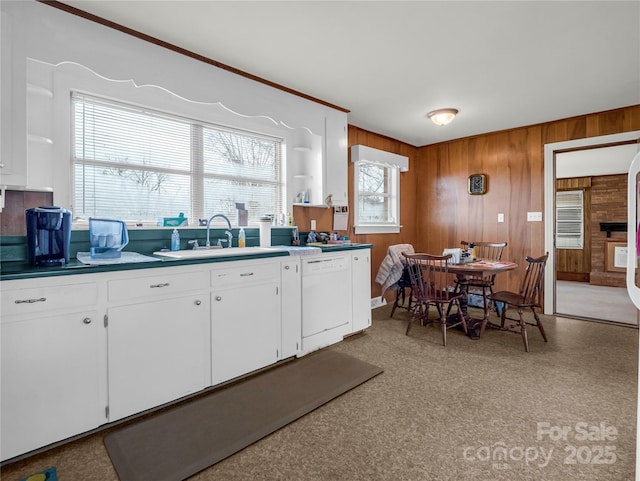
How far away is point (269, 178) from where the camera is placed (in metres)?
3.54

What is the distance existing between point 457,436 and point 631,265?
1306 mm

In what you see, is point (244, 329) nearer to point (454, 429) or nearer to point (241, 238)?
point (241, 238)

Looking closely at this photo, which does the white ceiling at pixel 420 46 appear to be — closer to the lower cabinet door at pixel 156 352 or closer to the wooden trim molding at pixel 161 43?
the wooden trim molding at pixel 161 43

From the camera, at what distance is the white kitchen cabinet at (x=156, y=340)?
194 centimetres

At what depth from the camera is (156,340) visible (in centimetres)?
208

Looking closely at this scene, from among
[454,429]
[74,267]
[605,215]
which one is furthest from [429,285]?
[605,215]

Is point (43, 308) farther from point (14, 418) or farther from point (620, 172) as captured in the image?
point (620, 172)

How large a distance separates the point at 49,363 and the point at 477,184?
5.30m

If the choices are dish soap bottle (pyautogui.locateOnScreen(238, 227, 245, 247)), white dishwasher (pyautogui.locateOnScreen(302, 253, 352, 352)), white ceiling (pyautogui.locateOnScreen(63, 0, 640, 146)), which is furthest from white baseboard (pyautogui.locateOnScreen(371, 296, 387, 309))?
white ceiling (pyautogui.locateOnScreen(63, 0, 640, 146))

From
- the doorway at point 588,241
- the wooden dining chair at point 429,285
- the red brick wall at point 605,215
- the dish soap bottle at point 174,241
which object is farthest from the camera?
the red brick wall at point 605,215

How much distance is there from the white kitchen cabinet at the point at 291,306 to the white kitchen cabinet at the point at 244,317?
0.20 ft

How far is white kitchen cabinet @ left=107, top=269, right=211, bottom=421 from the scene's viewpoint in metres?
1.94

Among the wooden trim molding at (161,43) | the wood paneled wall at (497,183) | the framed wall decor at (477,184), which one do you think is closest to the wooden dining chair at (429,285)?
the wood paneled wall at (497,183)

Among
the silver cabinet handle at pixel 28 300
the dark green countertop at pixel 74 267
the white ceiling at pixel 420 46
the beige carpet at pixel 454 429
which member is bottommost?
the beige carpet at pixel 454 429
